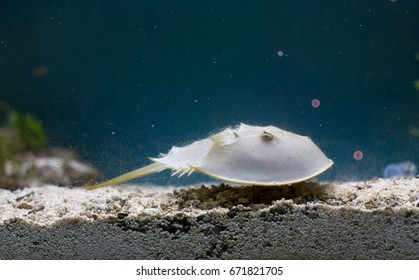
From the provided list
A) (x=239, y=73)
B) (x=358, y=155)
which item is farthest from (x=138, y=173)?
(x=358, y=155)

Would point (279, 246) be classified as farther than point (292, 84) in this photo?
Answer: No

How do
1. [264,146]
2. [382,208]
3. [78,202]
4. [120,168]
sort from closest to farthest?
[382,208] → [264,146] → [78,202] → [120,168]

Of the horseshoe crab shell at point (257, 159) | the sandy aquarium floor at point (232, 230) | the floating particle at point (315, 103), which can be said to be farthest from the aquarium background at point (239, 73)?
the sandy aquarium floor at point (232, 230)

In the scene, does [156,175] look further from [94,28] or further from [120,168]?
[94,28]

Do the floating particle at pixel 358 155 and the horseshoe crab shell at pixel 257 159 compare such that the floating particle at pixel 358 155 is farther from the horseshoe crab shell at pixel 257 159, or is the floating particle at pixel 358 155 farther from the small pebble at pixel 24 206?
the small pebble at pixel 24 206

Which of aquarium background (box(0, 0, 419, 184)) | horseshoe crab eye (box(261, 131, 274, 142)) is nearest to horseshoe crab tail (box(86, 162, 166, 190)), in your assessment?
aquarium background (box(0, 0, 419, 184))

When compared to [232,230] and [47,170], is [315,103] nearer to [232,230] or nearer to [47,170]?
[232,230]

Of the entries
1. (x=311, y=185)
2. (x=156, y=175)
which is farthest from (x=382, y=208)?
(x=156, y=175)
